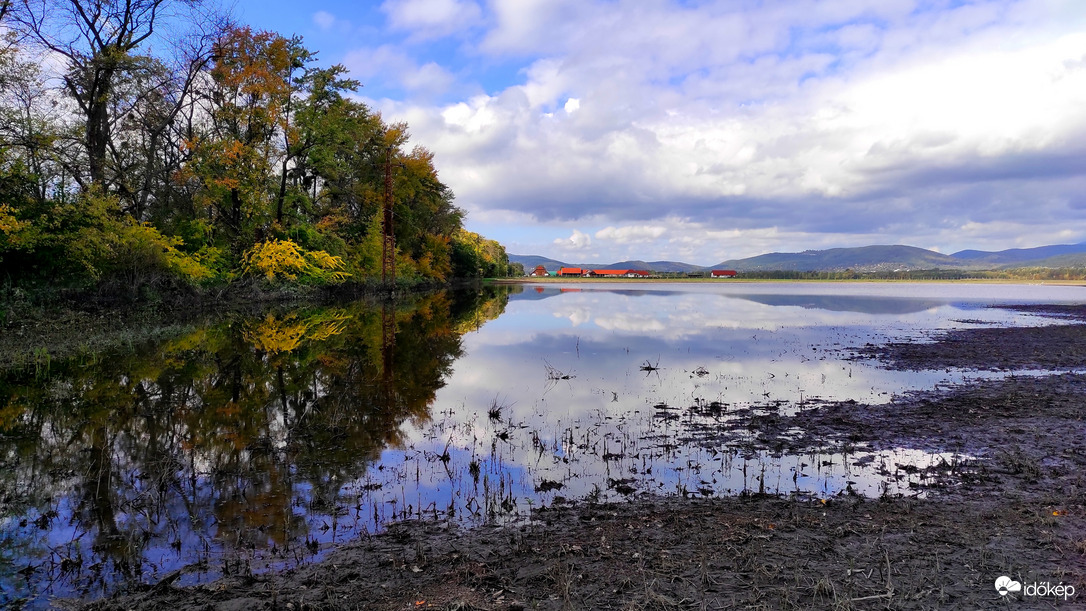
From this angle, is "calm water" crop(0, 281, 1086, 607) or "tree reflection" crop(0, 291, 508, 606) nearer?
"tree reflection" crop(0, 291, 508, 606)

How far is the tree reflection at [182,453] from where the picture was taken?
4.48 m

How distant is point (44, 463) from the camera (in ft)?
21.5

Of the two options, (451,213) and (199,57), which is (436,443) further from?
(451,213)

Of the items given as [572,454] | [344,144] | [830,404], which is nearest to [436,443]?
[572,454]

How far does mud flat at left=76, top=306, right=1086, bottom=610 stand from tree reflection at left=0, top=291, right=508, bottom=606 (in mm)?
755

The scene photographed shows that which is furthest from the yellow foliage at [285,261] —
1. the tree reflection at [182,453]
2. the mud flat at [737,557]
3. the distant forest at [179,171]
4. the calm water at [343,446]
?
the mud flat at [737,557]

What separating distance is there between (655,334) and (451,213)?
1904 inches

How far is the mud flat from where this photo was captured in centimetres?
369

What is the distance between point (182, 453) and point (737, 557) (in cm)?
702

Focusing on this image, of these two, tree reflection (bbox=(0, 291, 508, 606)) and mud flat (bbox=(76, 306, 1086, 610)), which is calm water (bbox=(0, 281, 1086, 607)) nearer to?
tree reflection (bbox=(0, 291, 508, 606))

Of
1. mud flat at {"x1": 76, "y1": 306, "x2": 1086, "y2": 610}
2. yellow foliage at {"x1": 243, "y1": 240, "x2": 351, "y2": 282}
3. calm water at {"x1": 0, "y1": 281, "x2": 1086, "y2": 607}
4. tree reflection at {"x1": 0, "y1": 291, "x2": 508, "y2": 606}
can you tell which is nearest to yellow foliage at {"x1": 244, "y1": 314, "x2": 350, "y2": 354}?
calm water at {"x1": 0, "y1": 281, "x2": 1086, "y2": 607}

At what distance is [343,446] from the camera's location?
7.50 metres

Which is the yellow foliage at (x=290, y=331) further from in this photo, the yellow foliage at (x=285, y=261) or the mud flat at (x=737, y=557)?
the mud flat at (x=737, y=557)

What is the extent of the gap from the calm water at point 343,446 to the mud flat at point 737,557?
0.39m
